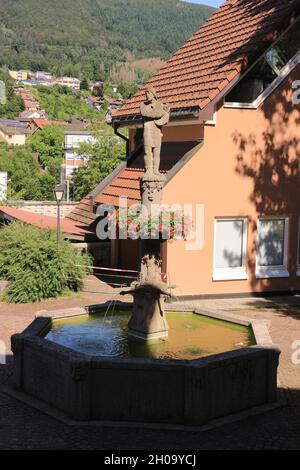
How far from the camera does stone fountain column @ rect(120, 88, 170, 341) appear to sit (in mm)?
10492

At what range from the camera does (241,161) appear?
17516 millimetres

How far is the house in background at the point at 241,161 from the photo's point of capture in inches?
664

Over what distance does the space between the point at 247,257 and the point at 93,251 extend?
5.51 metres

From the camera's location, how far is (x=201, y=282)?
17.3m

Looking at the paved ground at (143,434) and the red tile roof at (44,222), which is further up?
the red tile roof at (44,222)

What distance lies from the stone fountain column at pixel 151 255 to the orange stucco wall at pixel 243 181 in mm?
6000

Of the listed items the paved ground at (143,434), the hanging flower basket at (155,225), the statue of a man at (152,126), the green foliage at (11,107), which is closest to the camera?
the paved ground at (143,434)

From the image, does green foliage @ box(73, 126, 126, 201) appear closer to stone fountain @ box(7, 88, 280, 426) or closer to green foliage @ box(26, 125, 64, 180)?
stone fountain @ box(7, 88, 280, 426)

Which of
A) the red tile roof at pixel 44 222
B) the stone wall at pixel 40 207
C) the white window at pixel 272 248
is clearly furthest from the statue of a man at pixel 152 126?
the stone wall at pixel 40 207

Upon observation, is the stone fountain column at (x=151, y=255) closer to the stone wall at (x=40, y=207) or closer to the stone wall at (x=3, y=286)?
the stone wall at (x=3, y=286)

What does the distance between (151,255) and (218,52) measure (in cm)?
981

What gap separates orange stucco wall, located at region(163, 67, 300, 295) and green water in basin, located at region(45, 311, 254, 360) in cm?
468

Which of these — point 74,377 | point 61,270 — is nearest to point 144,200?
point 74,377
